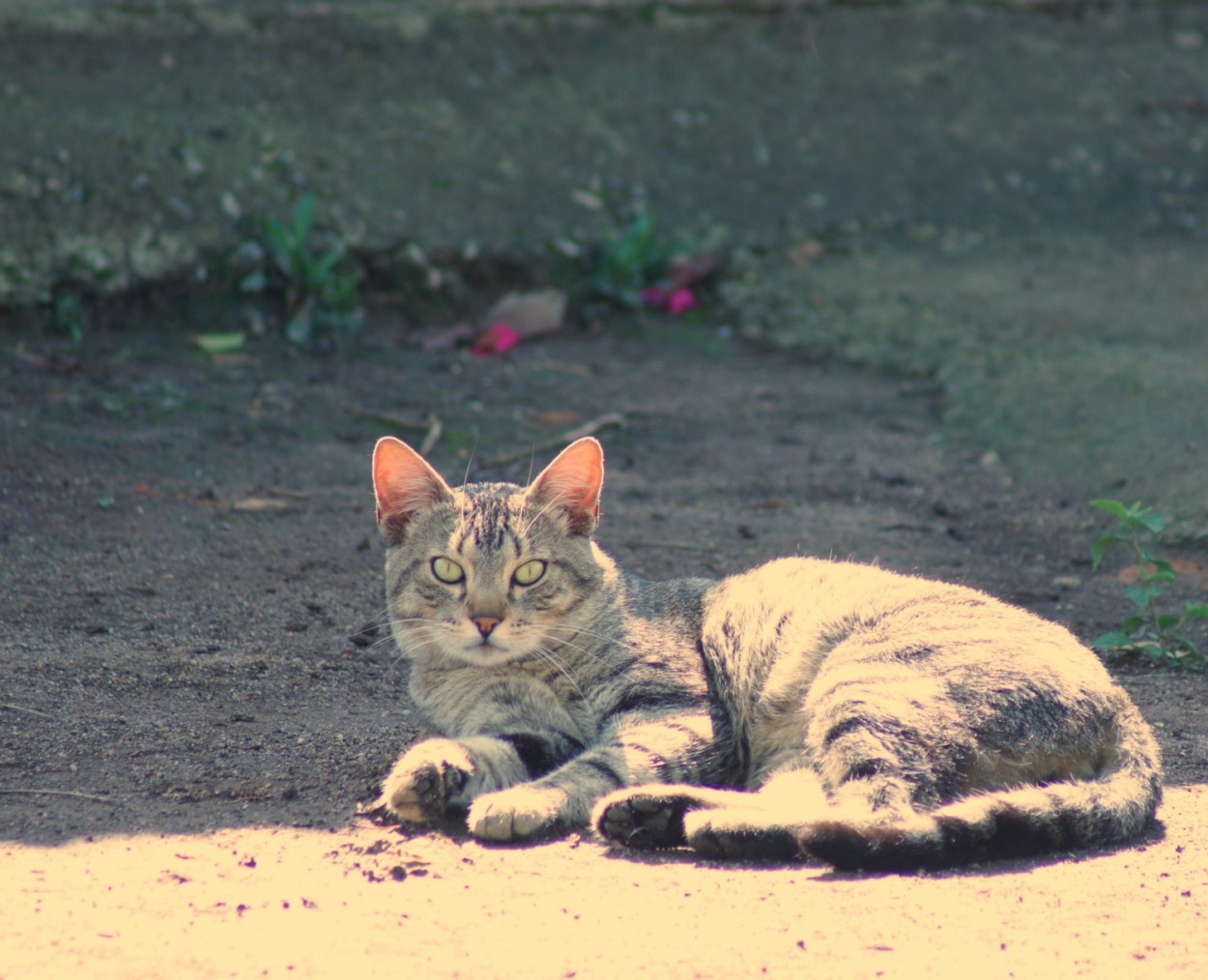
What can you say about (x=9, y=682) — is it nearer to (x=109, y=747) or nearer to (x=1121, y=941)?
(x=109, y=747)

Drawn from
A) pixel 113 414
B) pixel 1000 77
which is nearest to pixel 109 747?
pixel 113 414

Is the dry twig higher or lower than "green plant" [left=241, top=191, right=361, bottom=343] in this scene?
lower

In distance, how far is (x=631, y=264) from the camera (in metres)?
8.89

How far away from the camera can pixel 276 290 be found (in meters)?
8.28

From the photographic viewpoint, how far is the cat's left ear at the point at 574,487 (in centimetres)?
425

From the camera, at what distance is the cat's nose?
13.1ft

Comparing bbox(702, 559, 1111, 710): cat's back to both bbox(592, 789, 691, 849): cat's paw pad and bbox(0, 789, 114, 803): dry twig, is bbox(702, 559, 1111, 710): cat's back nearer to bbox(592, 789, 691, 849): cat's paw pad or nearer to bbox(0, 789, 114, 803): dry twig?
bbox(592, 789, 691, 849): cat's paw pad

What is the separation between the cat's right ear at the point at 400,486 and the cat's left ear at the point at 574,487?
0.30 metres

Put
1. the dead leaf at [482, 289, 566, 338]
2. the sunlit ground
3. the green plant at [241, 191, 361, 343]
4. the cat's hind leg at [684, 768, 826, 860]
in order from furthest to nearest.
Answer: the dead leaf at [482, 289, 566, 338]
the green plant at [241, 191, 361, 343]
the cat's hind leg at [684, 768, 826, 860]
the sunlit ground

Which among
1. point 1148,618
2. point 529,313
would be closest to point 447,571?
point 1148,618

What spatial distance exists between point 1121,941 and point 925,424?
4.82 meters

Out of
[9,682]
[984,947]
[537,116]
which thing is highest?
[537,116]

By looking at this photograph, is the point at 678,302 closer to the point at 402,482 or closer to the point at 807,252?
the point at 807,252

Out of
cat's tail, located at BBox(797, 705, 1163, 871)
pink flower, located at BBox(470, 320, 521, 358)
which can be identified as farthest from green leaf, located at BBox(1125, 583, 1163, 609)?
pink flower, located at BBox(470, 320, 521, 358)
